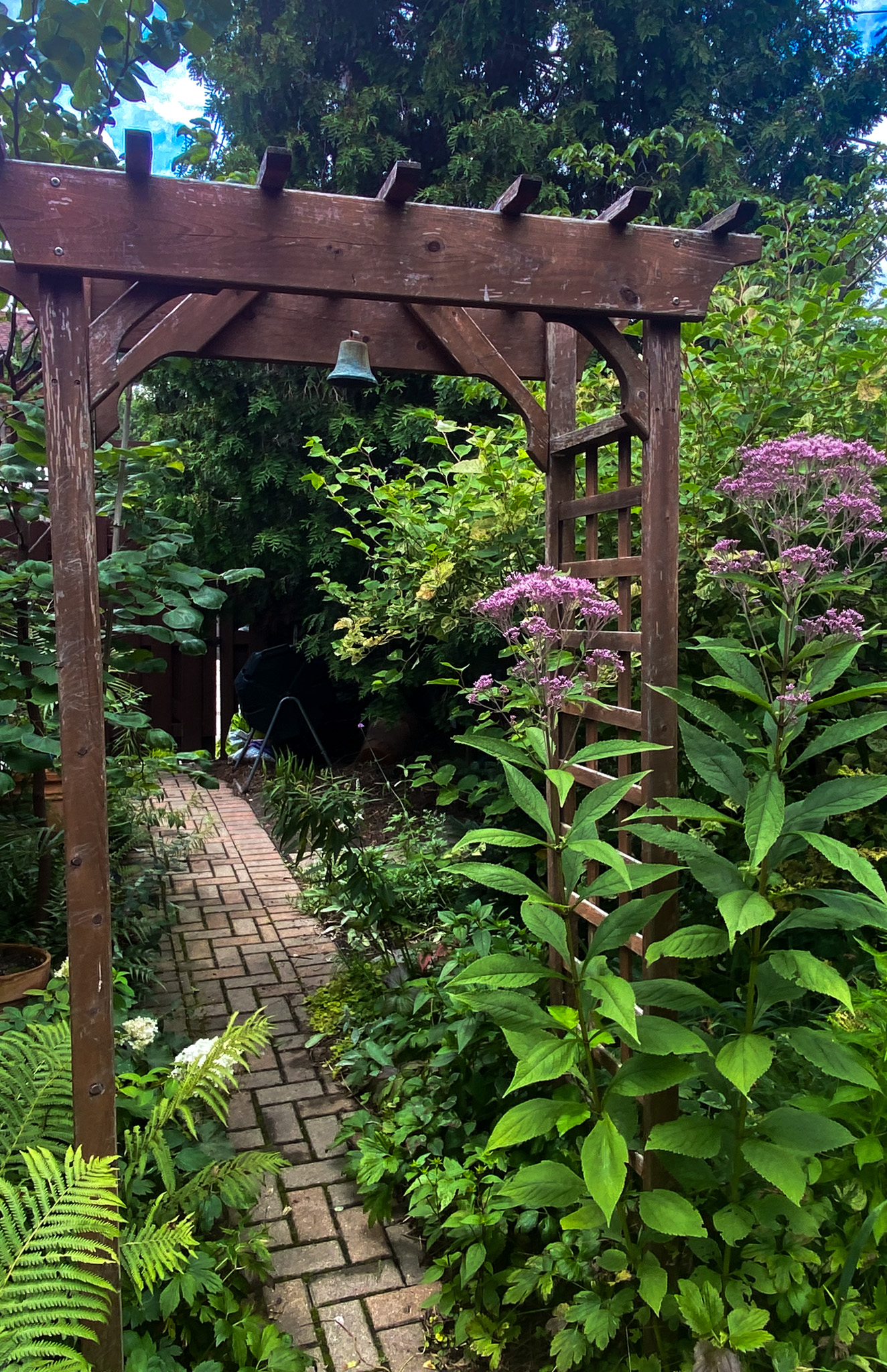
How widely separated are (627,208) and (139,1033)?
A: 2.51 m

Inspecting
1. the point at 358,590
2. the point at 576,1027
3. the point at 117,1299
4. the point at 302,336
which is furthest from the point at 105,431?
the point at 358,590

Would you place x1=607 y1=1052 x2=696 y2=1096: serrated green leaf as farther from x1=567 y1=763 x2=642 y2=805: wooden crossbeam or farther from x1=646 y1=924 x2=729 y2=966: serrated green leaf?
x1=567 y1=763 x2=642 y2=805: wooden crossbeam

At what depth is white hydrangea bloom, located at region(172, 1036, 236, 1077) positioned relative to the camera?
2.40m

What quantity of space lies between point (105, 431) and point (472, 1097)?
200cm

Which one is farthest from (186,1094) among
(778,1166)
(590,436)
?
(590,436)

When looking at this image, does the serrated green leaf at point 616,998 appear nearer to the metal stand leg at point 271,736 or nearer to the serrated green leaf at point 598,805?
the serrated green leaf at point 598,805

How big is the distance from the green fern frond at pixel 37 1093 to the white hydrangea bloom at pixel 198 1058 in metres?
0.30

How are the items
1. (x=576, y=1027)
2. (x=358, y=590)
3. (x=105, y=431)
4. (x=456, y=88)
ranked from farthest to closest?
1. (x=358, y=590)
2. (x=456, y=88)
3. (x=105, y=431)
4. (x=576, y=1027)

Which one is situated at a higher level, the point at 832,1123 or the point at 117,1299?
the point at 832,1123

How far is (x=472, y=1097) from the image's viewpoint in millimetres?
2568

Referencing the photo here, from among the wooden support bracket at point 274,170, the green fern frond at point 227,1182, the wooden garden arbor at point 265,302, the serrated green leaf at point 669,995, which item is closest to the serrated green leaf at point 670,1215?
the serrated green leaf at point 669,995

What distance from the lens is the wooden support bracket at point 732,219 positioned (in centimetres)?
217

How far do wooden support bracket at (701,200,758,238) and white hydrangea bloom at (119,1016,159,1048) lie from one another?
102 inches

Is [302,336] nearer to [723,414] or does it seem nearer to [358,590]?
[723,414]
